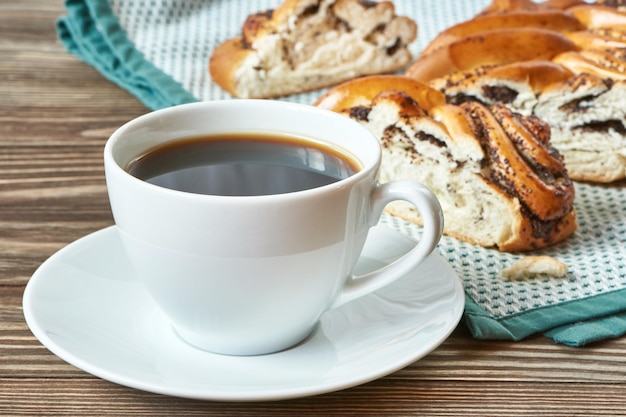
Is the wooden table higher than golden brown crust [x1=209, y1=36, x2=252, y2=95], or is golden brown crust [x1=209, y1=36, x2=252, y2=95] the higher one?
the wooden table

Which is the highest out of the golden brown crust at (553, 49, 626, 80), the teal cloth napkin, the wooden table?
the golden brown crust at (553, 49, 626, 80)

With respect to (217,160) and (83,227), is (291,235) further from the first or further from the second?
(83,227)

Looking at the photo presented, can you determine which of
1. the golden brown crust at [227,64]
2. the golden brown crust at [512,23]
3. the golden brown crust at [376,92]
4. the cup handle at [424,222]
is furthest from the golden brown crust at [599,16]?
the cup handle at [424,222]

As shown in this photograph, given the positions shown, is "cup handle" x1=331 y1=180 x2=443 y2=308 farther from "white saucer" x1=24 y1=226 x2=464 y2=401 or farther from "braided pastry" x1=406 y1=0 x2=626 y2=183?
"braided pastry" x1=406 y1=0 x2=626 y2=183

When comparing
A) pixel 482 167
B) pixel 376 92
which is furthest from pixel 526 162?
pixel 376 92

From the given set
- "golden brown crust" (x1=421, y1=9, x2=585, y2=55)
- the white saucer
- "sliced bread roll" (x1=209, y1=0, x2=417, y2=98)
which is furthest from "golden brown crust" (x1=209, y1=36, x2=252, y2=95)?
the white saucer

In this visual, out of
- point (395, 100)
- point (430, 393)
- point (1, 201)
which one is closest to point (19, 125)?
point (1, 201)
